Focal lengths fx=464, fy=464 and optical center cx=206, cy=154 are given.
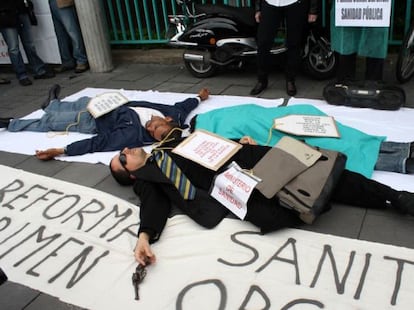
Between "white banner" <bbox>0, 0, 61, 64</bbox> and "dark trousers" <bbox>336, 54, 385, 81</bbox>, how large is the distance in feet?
13.8

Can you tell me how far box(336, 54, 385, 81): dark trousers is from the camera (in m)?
4.46

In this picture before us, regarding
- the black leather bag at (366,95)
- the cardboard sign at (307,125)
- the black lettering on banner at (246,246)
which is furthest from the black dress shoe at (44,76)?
the black lettering on banner at (246,246)

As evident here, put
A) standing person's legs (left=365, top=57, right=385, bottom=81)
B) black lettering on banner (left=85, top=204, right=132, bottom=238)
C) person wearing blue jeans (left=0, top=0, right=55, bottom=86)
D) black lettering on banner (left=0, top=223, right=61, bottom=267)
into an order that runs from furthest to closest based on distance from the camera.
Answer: person wearing blue jeans (left=0, top=0, right=55, bottom=86), standing person's legs (left=365, top=57, right=385, bottom=81), black lettering on banner (left=85, top=204, right=132, bottom=238), black lettering on banner (left=0, top=223, right=61, bottom=267)

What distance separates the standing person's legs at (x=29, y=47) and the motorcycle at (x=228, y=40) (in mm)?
2307

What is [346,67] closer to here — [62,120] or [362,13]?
[362,13]

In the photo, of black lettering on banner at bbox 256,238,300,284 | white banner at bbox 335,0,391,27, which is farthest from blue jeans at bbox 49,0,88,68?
black lettering on banner at bbox 256,238,300,284

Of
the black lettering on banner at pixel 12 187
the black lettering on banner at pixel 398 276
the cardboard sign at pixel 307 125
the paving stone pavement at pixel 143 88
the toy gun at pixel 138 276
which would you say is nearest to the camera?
the black lettering on banner at pixel 398 276

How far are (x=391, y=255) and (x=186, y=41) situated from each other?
379 centimetres

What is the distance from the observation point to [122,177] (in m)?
3.33

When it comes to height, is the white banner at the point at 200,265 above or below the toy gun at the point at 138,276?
below

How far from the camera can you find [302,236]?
2658mm

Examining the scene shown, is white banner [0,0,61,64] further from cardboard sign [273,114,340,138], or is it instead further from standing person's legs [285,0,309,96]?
cardboard sign [273,114,340,138]

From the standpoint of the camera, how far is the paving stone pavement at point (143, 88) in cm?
260

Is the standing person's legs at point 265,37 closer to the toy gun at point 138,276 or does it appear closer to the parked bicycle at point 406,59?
the parked bicycle at point 406,59
